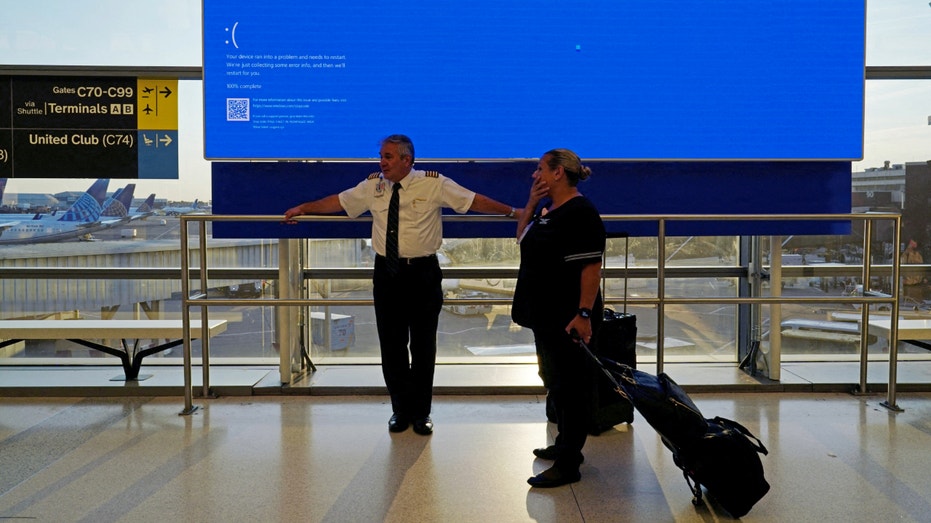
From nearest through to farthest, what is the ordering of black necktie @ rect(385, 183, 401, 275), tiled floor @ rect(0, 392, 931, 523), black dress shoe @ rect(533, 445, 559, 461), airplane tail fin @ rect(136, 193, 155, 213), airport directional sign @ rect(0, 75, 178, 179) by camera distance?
tiled floor @ rect(0, 392, 931, 523), black dress shoe @ rect(533, 445, 559, 461), black necktie @ rect(385, 183, 401, 275), airport directional sign @ rect(0, 75, 178, 179), airplane tail fin @ rect(136, 193, 155, 213)

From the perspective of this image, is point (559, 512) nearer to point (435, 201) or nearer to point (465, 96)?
point (435, 201)

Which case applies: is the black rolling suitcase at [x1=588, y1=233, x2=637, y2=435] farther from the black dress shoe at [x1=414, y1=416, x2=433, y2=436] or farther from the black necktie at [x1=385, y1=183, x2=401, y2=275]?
the black necktie at [x1=385, y1=183, x2=401, y2=275]

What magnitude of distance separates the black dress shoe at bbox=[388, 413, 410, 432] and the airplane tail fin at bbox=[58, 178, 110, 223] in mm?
2868

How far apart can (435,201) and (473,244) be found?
149cm

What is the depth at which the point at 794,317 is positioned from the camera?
5555 millimetres

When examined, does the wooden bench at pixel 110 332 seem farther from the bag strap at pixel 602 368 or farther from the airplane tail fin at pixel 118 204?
the bag strap at pixel 602 368

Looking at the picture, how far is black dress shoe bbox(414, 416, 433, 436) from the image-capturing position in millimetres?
3906

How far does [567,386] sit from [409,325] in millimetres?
1139

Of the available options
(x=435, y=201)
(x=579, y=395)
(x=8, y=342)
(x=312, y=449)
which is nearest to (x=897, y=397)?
(x=579, y=395)

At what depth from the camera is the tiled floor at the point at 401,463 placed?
2.95 metres

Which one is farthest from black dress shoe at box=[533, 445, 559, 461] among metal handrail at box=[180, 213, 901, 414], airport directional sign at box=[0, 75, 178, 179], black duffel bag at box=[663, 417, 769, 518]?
airport directional sign at box=[0, 75, 178, 179]

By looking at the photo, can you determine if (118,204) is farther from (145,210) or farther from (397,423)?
(397,423)

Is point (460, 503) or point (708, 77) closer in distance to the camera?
point (460, 503)

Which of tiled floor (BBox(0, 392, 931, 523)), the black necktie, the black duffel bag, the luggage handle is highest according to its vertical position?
the black necktie
